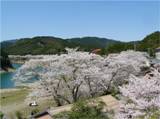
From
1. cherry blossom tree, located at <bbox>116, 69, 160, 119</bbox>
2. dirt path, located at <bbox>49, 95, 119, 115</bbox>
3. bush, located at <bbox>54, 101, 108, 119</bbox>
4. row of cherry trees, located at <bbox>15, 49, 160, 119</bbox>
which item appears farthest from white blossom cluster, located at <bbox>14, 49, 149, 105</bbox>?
cherry blossom tree, located at <bbox>116, 69, 160, 119</bbox>

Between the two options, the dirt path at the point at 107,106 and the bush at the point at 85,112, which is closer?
the bush at the point at 85,112

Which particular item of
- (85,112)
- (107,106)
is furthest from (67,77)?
(85,112)

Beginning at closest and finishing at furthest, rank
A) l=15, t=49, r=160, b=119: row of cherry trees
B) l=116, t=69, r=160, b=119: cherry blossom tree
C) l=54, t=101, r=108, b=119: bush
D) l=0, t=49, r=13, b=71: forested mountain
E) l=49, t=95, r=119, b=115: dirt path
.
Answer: l=116, t=69, r=160, b=119: cherry blossom tree < l=54, t=101, r=108, b=119: bush < l=49, t=95, r=119, b=115: dirt path < l=15, t=49, r=160, b=119: row of cherry trees < l=0, t=49, r=13, b=71: forested mountain

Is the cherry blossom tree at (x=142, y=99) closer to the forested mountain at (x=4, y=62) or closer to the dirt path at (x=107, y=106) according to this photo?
the dirt path at (x=107, y=106)

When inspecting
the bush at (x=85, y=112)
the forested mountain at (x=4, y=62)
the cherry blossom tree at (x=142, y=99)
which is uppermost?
the cherry blossom tree at (x=142, y=99)

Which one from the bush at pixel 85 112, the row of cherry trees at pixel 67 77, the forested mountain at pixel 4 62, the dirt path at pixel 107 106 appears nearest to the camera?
the bush at pixel 85 112

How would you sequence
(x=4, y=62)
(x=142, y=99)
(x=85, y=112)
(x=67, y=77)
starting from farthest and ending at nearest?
(x=4, y=62), (x=67, y=77), (x=85, y=112), (x=142, y=99)

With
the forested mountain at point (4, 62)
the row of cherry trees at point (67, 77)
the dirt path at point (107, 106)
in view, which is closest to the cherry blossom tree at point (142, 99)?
the dirt path at point (107, 106)

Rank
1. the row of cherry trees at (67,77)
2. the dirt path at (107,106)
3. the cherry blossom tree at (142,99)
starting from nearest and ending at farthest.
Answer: the cherry blossom tree at (142,99)
the dirt path at (107,106)
the row of cherry trees at (67,77)

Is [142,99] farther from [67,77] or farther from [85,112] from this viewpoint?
[67,77]

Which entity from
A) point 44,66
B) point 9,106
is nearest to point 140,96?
point 44,66

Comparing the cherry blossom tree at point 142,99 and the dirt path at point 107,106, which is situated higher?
the cherry blossom tree at point 142,99

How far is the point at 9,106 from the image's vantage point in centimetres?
3944

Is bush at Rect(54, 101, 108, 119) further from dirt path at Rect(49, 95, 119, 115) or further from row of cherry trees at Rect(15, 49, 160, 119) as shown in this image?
row of cherry trees at Rect(15, 49, 160, 119)
